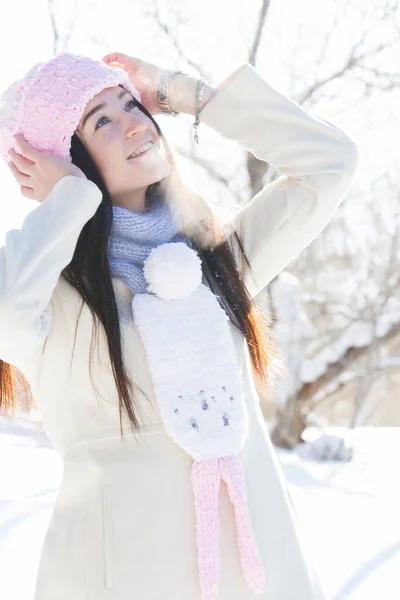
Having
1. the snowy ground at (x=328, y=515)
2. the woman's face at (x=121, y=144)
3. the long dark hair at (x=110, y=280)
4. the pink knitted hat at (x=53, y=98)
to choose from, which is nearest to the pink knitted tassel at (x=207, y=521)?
the long dark hair at (x=110, y=280)

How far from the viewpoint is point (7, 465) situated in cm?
365

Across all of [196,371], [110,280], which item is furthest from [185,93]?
[196,371]

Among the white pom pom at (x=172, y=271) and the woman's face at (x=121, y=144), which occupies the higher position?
the woman's face at (x=121, y=144)

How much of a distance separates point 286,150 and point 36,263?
616mm

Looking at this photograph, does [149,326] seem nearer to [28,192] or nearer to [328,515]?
[28,192]

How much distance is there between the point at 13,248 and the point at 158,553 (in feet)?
1.98

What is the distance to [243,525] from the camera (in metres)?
1.38

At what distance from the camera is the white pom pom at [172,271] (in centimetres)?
150

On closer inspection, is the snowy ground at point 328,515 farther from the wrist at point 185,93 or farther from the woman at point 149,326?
the wrist at point 185,93

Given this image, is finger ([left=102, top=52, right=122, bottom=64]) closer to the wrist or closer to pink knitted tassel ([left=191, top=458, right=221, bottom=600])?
the wrist

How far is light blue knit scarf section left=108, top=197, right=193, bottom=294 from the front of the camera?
5.08 ft

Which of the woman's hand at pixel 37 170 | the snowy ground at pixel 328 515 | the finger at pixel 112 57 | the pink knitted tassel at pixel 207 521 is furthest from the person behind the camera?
the snowy ground at pixel 328 515

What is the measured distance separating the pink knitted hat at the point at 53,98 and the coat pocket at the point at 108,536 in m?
0.71

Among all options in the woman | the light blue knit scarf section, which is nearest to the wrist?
the woman
